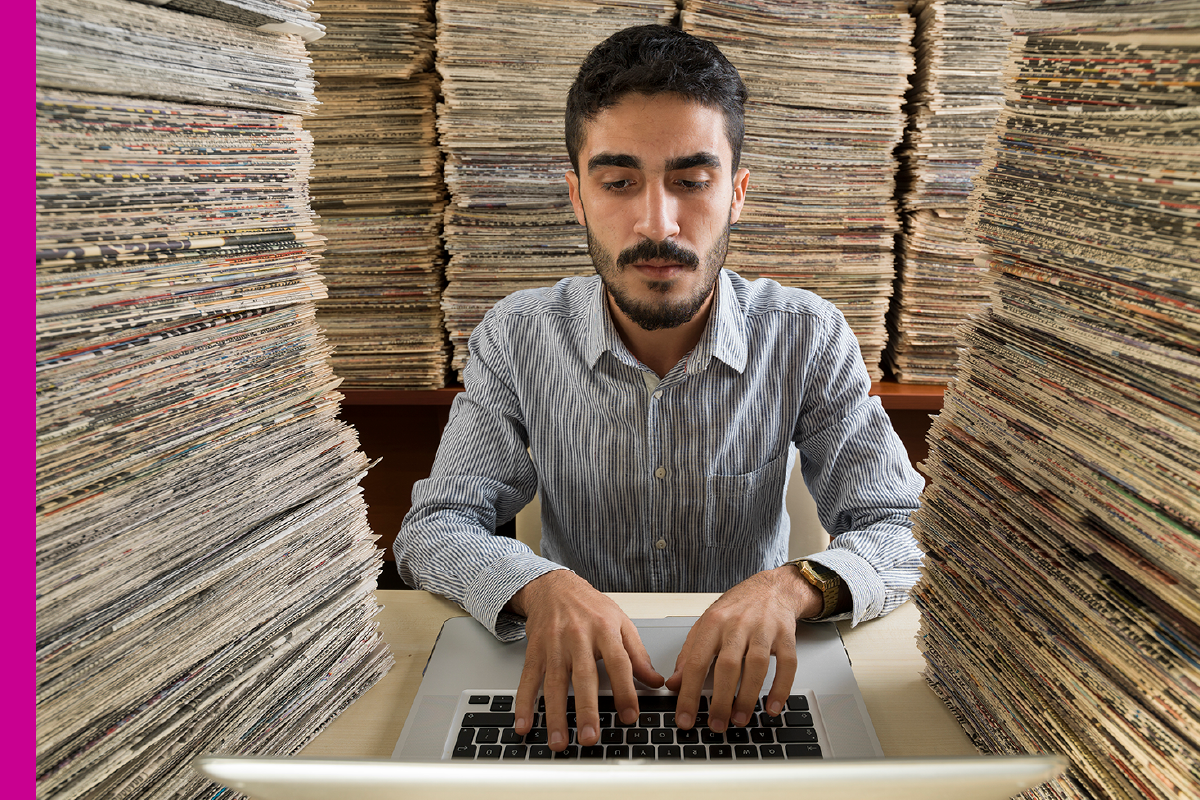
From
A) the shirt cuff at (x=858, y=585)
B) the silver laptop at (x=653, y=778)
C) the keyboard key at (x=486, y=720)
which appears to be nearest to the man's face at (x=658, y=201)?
the shirt cuff at (x=858, y=585)

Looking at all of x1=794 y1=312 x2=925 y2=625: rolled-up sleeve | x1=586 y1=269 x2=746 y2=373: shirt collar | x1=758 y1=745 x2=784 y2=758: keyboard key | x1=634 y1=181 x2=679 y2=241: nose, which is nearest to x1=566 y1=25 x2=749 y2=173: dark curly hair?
x1=634 y1=181 x2=679 y2=241: nose

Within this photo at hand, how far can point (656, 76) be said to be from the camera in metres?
1.12

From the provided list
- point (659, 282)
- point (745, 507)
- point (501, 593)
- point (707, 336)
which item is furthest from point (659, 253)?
point (501, 593)

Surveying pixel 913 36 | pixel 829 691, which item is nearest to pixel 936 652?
pixel 829 691

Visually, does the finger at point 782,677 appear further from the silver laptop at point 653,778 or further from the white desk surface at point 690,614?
the silver laptop at point 653,778

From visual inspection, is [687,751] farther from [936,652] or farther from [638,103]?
[638,103]

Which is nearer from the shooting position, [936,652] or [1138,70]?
[1138,70]

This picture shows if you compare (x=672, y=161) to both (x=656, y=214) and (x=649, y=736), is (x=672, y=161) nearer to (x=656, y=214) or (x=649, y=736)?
(x=656, y=214)

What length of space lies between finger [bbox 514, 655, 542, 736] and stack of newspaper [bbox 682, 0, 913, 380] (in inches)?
54.3

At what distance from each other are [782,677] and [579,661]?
0.69ft

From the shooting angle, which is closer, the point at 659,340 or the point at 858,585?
the point at 858,585

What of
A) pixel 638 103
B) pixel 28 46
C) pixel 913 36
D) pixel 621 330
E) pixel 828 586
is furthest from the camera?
pixel 913 36

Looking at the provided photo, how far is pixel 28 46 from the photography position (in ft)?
1.27

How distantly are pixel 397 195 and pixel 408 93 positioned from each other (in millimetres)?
258
